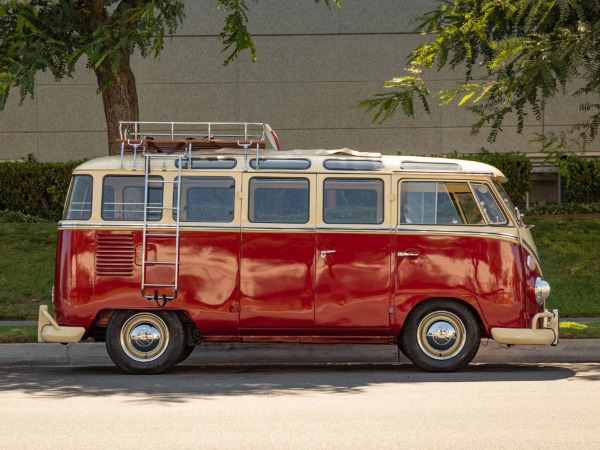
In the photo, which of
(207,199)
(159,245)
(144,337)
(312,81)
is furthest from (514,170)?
(144,337)

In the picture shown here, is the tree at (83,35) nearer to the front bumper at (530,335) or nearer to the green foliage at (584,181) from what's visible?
the front bumper at (530,335)

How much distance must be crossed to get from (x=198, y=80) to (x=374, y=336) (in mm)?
11695

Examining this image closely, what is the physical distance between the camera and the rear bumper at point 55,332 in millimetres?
11820

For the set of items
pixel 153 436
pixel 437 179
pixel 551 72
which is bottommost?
pixel 153 436

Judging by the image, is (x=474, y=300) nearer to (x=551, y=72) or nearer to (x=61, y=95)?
(x=551, y=72)

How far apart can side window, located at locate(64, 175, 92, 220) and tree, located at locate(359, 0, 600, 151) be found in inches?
155

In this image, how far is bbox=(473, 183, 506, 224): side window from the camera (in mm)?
11875

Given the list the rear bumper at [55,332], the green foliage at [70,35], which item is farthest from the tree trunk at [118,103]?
the rear bumper at [55,332]

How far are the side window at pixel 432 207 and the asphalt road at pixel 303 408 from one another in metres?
1.63

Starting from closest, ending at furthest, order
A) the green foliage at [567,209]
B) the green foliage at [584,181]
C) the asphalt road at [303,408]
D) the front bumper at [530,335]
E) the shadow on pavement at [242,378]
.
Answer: the asphalt road at [303,408] < the shadow on pavement at [242,378] < the front bumper at [530,335] < the green foliage at [567,209] < the green foliage at [584,181]

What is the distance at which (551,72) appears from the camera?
1238 centimetres

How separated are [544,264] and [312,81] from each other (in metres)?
6.68

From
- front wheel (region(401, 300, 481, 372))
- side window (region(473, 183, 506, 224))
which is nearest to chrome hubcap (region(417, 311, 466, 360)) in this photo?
front wheel (region(401, 300, 481, 372))

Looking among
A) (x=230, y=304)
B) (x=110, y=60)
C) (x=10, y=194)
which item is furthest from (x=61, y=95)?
(x=230, y=304)
